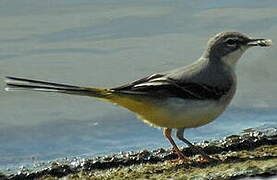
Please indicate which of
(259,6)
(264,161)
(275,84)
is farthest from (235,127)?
(259,6)

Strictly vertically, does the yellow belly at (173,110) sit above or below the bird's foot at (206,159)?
above

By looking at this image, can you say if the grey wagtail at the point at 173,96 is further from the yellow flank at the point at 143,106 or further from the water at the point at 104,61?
the water at the point at 104,61

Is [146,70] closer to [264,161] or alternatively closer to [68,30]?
[68,30]

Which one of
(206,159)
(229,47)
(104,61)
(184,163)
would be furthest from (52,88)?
(104,61)

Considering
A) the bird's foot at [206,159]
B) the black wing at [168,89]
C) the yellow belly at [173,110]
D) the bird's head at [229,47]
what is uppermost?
the bird's head at [229,47]

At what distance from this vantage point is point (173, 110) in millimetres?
8273

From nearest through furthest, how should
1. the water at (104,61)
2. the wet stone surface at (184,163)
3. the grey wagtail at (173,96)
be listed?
the wet stone surface at (184,163) → the grey wagtail at (173,96) → the water at (104,61)

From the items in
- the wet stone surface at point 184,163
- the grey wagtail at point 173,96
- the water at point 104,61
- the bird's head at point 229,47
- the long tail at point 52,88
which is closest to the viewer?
the long tail at point 52,88

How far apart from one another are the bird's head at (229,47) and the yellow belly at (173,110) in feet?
2.15

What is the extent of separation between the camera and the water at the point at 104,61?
10.0 meters

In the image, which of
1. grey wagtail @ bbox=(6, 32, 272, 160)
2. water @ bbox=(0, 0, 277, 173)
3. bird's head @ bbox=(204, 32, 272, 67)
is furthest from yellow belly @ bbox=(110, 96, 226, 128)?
water @ bbox=(0, 0, 277, 173)

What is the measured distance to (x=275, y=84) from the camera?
11164 mm

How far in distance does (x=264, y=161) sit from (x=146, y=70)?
3.57 meters

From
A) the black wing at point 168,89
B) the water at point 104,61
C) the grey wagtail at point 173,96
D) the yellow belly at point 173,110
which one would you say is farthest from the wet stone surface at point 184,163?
the water at point 104,61
